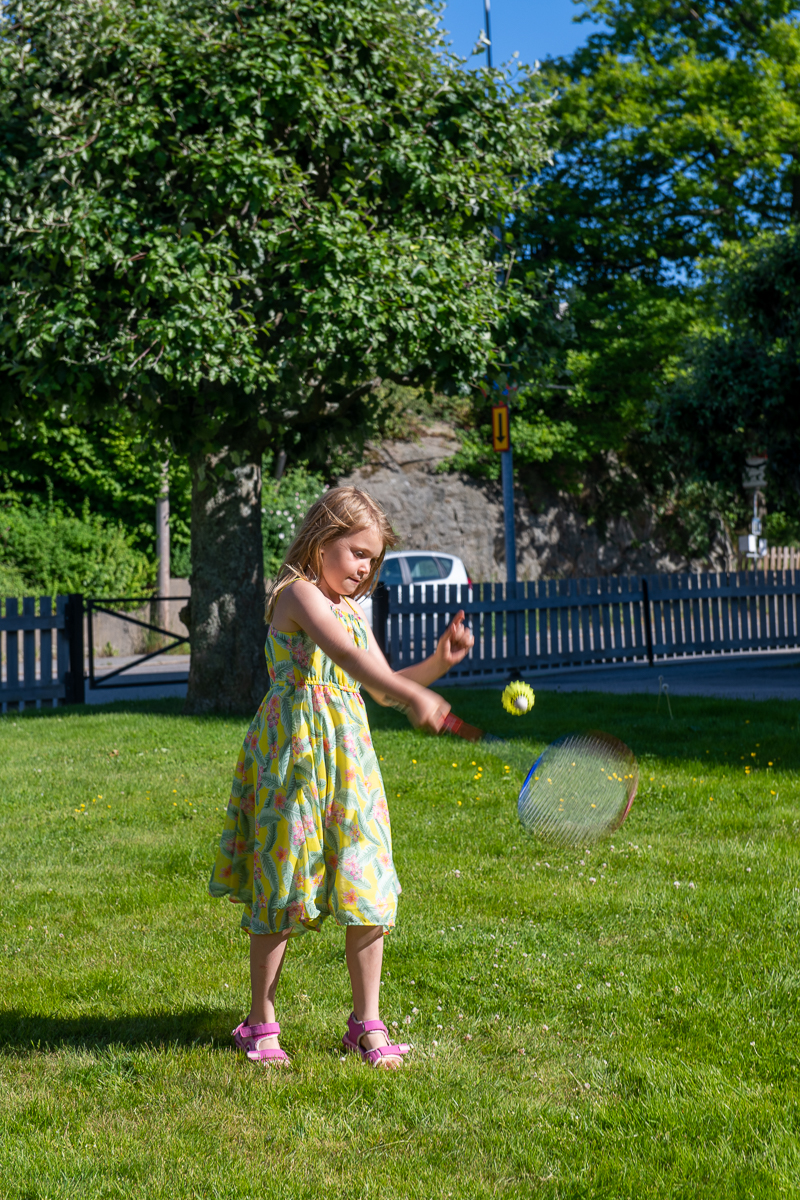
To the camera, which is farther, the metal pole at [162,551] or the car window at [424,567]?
the metal pole at [162,551]

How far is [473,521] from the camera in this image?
1129 inches

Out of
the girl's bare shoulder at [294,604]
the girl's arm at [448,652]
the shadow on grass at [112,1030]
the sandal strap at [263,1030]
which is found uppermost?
the girl's bare shoulder at [294,604]

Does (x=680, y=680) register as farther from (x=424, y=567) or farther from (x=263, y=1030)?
(x=263, y=1030)

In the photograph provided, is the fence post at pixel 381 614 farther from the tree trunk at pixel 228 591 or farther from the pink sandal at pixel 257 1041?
the pink sandal at pixel 257 1041

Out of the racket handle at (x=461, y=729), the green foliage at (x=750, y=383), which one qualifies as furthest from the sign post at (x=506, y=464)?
the racket handle at (x=461, y=729)

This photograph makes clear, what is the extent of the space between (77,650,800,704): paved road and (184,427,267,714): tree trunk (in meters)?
2.23

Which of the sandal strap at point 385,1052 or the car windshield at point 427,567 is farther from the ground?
the car windshield at point 427,567

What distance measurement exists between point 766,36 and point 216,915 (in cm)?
2773

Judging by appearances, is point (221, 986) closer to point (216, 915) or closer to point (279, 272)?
point (216, 915)

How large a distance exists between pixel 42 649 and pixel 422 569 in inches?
315

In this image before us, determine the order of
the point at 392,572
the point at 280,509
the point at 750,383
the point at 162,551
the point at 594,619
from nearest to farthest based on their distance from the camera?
the point at 750,383
the point at 594,619
the point at 392,572
the point at 162,551
the point at 280,509

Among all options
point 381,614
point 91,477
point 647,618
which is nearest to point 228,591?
point 381,614

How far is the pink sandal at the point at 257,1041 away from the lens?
336 centimetres

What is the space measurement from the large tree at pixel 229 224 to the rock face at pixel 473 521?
51.9 feet
